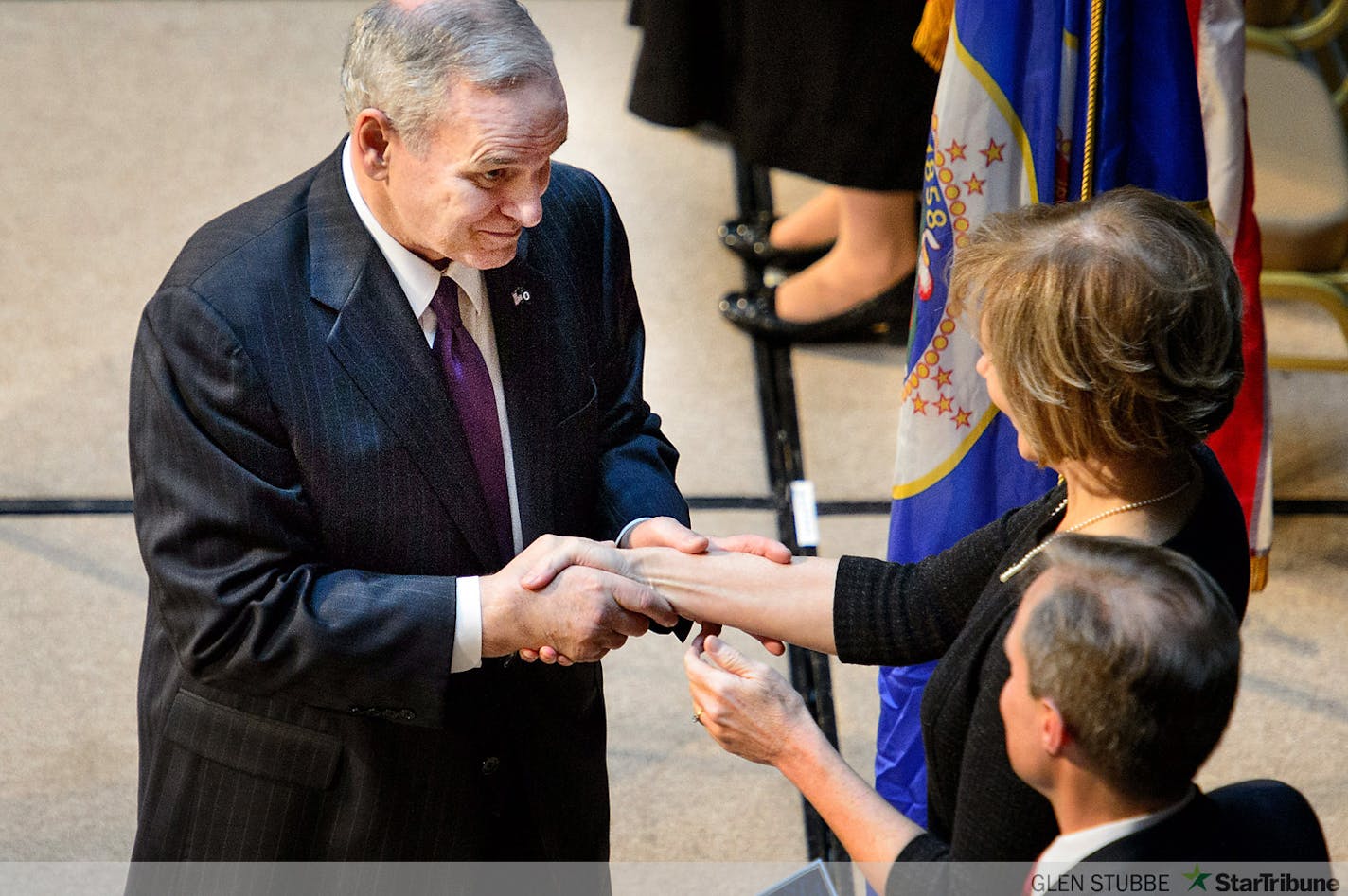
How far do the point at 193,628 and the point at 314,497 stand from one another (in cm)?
19

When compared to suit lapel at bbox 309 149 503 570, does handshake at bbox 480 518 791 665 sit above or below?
below

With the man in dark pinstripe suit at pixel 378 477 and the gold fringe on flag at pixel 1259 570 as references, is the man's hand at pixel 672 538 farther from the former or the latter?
the gold fringe on flag at pixel 1259 570

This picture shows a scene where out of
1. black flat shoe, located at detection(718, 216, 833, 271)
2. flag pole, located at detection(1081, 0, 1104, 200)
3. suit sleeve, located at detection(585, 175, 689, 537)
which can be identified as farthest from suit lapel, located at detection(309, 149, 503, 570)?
black flat shoe, located at detection(718, 216, 833, 271)

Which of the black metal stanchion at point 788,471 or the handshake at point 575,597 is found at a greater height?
the handshake at point 575,597

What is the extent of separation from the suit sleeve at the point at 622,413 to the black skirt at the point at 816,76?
6.04 ft

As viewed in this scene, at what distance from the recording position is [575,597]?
1737mm

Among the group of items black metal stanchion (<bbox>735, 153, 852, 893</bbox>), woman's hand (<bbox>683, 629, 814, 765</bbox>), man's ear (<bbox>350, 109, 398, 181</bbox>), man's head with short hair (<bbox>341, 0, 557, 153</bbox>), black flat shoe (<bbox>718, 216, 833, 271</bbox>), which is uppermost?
man's head with short hair (<bbox>341, 0, 557, 153</bbox>)

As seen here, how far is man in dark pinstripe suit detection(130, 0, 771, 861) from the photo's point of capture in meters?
1.55

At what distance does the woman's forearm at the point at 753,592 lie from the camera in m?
1.93

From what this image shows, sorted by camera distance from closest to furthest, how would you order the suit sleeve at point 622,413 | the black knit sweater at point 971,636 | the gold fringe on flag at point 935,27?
the black knit sweater at point 971,636, the suit sleeve at point 622,413, the gold fringe on flag at point 935,27

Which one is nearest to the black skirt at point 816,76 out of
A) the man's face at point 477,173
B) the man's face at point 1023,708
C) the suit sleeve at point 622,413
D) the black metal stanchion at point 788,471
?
the black metal stanchion at point 788,471

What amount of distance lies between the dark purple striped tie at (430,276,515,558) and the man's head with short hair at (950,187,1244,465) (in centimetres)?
58

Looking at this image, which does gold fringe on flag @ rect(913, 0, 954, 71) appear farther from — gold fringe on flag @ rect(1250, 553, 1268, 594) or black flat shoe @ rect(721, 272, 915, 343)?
black flat shoe @ rect(721, 272, 915, 343)

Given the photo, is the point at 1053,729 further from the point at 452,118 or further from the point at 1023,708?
the point at 452,118
